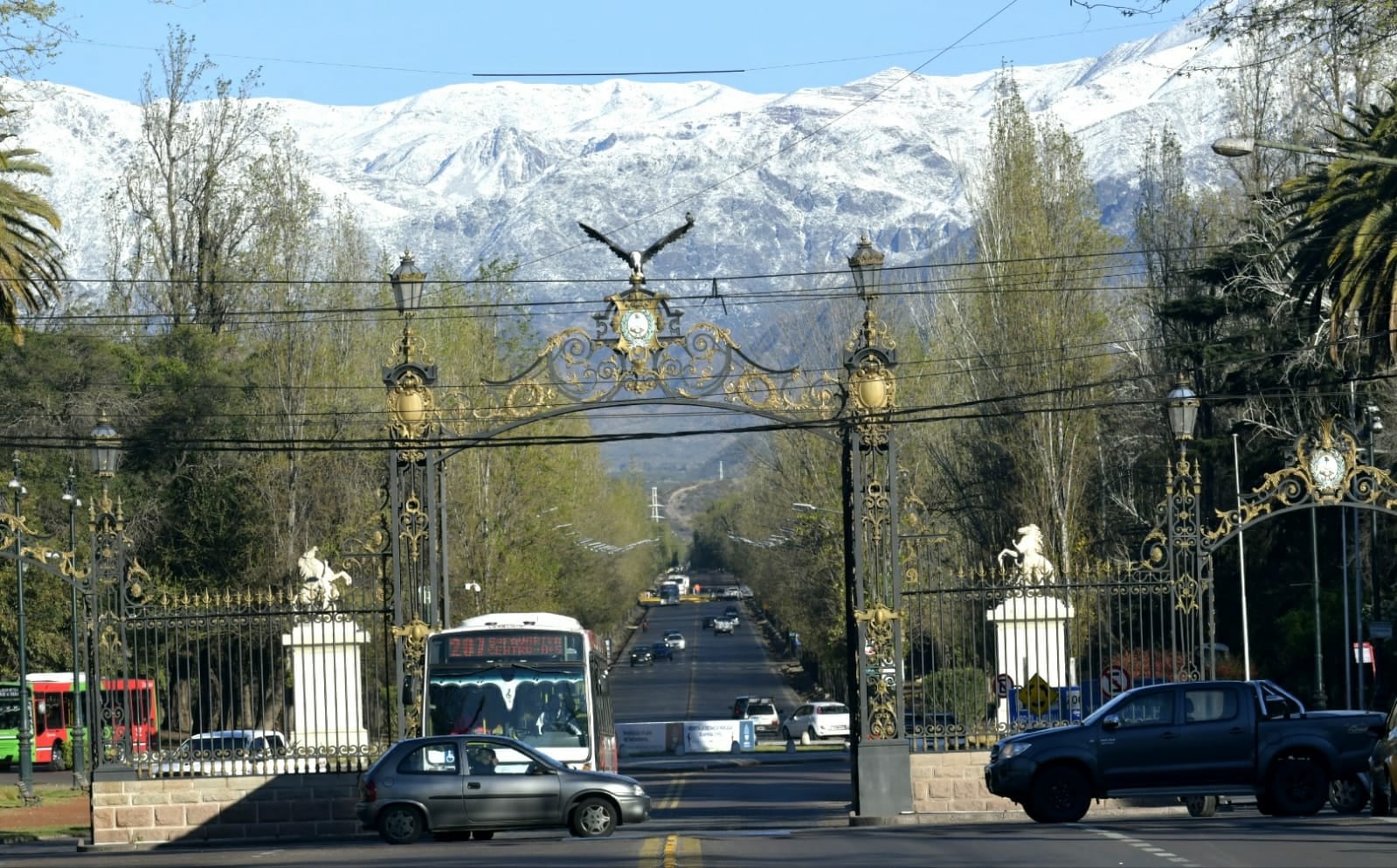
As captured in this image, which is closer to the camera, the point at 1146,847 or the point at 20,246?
the point at 1146,847

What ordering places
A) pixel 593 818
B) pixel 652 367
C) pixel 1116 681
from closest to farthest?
pixel 593 818 → pixel 652 367 → pixel 1116 681

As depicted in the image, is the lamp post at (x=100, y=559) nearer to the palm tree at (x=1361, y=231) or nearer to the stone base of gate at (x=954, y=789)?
the stone base of gate at (x=954, y=789)

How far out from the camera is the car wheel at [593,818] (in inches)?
929

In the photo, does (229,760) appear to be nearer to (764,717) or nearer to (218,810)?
(218,810)

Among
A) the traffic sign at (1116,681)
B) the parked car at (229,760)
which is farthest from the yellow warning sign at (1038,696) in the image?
the parked car at (229,760)

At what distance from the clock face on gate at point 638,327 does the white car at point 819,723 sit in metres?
35.6

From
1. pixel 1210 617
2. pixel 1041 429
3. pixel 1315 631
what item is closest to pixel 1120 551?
pixel 1041 429

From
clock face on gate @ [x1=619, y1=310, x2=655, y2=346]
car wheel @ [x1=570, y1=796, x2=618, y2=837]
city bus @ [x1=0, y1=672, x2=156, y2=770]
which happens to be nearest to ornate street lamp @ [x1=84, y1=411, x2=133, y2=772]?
car wheel @ [x1=570, y1=796, x2=618, y2=837]

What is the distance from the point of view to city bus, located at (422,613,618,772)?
26.1m

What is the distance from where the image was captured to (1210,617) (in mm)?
26625

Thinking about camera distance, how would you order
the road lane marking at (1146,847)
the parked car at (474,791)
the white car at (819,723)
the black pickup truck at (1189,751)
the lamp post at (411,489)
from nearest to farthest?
the road lane marking at (1146,847)
the black pickup truck at (1189,751)
the parked car at (474,791)
the lamp post at (411,489)
the white car at (819,723)

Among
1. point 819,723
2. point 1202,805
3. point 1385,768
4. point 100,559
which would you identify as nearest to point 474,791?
point 100,559

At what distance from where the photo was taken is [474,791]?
76.3ft

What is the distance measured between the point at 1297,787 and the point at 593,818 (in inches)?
329
